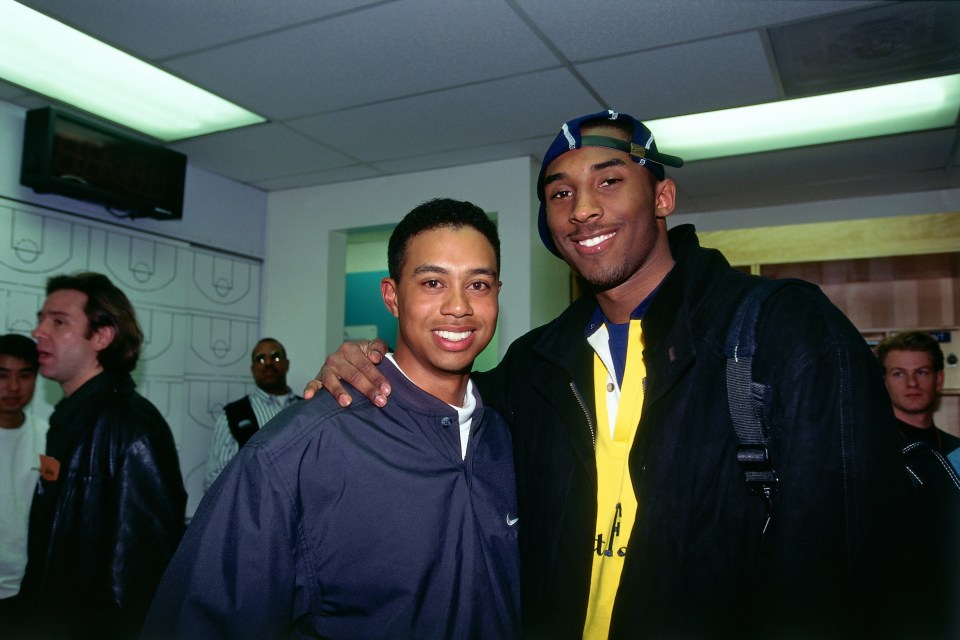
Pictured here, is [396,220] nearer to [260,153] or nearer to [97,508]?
[260,153]

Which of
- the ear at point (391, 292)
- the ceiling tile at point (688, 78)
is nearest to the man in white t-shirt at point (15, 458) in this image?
the ear at point (391, 292)

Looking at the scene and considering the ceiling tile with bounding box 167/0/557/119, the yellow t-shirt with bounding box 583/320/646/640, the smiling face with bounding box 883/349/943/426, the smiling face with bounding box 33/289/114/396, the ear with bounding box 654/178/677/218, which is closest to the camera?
the yellow t-shirt with bounding box 583/320/646/640

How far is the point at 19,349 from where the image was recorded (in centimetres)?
265

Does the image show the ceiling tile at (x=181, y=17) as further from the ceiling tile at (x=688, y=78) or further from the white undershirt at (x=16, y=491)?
the white undershirt at (x=16, y=491)

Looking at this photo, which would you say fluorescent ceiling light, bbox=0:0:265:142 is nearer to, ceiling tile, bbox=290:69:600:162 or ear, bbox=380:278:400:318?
ceiling tile, bbox=290:69:600:162

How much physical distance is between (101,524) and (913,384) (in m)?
3.22

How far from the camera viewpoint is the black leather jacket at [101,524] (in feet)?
5.99

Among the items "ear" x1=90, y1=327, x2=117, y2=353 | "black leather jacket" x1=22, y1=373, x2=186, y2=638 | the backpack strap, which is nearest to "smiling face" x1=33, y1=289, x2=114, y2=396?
"ear" x1=90, y1=327, x2=117, y2=353

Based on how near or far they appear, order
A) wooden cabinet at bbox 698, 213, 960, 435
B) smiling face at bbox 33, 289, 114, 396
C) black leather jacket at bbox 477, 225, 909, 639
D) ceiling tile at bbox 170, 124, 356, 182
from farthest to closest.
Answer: wooden cabinet at bbox 698, 213, 960, 435
ceiling tile at bbox 170, 124, 356, 182
smiling face at bbox 33, 289, 114, 396
black leather jacket at bbox 477, 225, 909, 639

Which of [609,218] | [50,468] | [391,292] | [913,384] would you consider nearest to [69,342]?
[50,468]

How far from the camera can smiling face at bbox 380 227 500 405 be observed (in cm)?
132

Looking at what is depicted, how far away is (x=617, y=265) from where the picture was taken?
1463 millimetres

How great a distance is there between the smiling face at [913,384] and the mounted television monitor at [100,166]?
370cm

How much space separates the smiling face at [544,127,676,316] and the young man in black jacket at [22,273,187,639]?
53.4 inches
